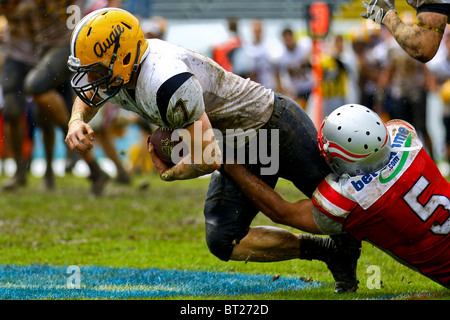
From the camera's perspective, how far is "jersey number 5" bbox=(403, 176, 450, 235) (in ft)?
10.3

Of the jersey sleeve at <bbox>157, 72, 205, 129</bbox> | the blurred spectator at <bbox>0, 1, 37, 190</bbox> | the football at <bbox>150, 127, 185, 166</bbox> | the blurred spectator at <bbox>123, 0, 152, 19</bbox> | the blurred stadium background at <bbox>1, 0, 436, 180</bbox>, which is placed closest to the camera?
the jersey sleeve at <bbox>157, 72, 205, 129</bbox>

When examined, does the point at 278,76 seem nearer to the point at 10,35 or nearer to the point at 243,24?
the point at 243,24

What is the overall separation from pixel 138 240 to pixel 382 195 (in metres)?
2.38

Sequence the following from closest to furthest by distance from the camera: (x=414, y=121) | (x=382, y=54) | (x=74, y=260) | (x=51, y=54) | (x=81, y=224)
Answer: (x=74, y=260), (x=81, y=224), (x=51, y=54), (x=414, y=121), (x=382, y=54)

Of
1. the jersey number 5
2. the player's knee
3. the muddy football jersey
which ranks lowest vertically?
the player's knee

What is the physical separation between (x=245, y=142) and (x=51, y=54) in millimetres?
3505

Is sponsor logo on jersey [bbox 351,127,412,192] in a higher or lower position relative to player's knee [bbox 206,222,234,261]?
higher

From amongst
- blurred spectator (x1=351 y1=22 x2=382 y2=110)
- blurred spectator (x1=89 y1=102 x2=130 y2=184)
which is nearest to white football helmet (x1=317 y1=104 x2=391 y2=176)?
blurred spectator (x1=89 y1=102 x2=130 y2=184)

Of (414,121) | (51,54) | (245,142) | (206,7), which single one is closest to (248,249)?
(245,142)

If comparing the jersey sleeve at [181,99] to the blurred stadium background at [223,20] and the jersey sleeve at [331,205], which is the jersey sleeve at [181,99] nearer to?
the jersey sleeve at [331,205]

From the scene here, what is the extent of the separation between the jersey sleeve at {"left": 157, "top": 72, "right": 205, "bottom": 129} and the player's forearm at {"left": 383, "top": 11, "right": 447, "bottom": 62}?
1.19m

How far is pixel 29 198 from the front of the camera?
699 cm

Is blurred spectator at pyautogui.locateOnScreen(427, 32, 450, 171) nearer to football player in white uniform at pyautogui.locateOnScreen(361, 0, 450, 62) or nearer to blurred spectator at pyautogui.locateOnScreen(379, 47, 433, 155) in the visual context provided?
blurred spectator at pyautogui.locateOnScreen(379, 47, 433, 155)

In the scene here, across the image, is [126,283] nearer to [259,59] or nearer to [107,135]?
[107,135]
